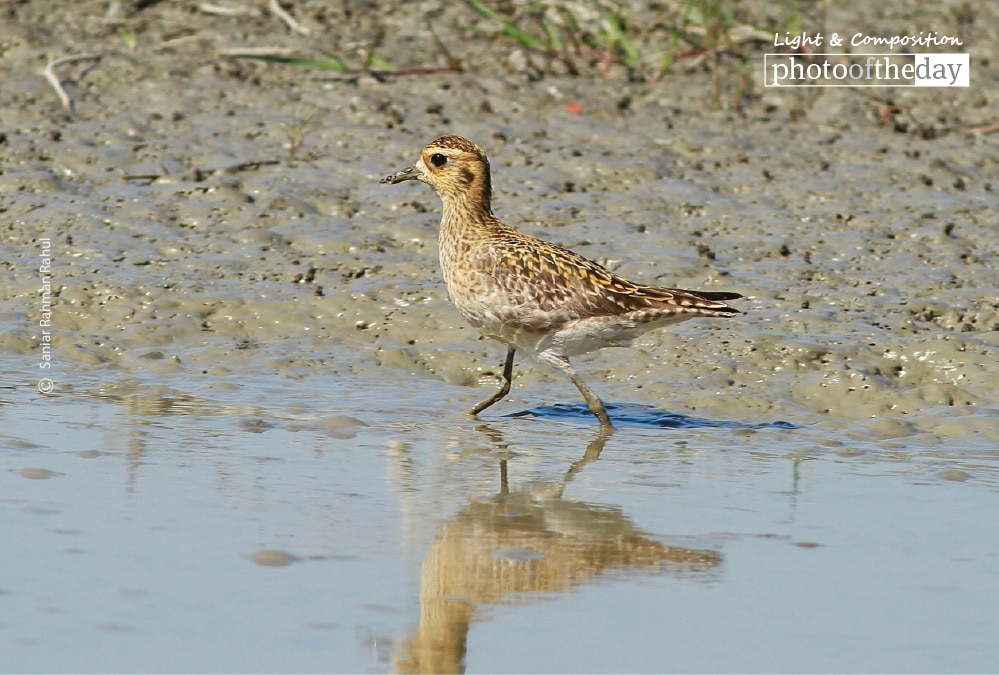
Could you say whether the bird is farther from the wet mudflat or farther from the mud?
the mud

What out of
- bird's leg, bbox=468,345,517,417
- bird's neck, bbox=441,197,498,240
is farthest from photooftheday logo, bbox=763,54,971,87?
bird's leg, bbox=468,345,517,417

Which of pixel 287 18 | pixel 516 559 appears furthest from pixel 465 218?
pixel 287 18

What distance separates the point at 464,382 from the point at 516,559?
3249mm

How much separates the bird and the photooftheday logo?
564 centimetres

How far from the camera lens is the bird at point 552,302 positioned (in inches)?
308

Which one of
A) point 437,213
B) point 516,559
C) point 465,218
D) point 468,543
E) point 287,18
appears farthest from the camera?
point 287,18

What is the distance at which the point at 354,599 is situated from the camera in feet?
16.3

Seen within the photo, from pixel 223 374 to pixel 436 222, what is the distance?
2.67 metres

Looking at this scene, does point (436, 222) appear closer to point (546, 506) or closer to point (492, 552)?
point (546, 506)

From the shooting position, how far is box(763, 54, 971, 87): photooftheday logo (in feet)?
42.8

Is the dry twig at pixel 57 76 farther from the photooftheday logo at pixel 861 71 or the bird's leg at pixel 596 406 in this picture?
the bird's leg at pixel 596 406

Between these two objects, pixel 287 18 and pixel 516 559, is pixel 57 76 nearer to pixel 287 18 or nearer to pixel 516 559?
pixel 287 18

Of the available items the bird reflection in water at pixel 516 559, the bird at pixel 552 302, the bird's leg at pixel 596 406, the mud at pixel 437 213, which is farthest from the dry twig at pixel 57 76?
the bird reflection in water at pixel 516 559

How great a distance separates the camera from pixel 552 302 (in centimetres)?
783
